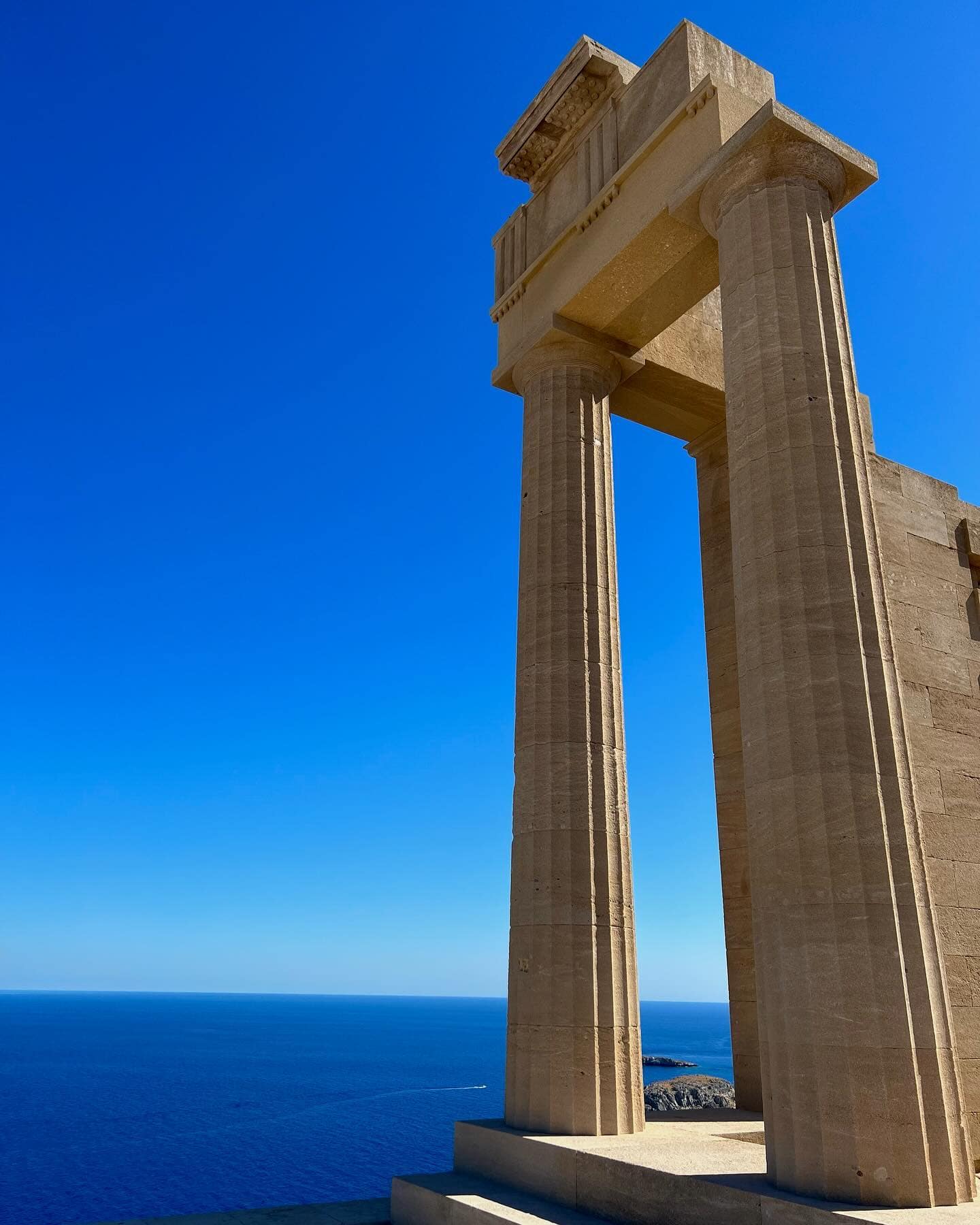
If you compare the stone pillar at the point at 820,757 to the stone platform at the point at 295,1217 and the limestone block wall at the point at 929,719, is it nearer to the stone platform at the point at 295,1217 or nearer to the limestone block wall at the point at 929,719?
the limestone block wall at the point at 929,719

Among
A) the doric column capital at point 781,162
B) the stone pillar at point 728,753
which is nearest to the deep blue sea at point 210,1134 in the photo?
the stone pillar at point 728,753

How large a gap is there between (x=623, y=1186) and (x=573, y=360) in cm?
1723

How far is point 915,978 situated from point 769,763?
326 centimetres

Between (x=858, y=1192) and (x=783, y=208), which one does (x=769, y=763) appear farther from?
(x=783, y=208)

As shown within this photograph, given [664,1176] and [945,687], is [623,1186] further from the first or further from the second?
[945,687]

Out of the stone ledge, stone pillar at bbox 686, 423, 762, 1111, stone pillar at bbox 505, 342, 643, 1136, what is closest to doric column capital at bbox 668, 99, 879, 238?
stone pillar at bbox 505, 342, 643, 1136

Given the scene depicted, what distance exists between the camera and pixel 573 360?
22531 mm

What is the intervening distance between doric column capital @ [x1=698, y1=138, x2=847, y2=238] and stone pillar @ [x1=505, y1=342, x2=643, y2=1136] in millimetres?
6150

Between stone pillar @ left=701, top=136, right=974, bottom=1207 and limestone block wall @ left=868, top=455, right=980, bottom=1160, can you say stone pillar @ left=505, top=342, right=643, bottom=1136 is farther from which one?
limestone block wall @ left=868, top=455, right=980, bottom=1160

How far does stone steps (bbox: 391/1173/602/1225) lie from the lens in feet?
45.1

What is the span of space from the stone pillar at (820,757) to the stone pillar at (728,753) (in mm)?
6590

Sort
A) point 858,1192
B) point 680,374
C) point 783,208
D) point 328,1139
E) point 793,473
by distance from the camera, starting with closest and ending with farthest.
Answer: point 858,1192 < point 793,473 < point 783,208 < point 680,374 < point 328,1139

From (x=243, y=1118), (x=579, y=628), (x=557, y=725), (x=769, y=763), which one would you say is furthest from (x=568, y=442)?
(x=243, y=1118)

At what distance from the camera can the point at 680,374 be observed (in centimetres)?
2425
